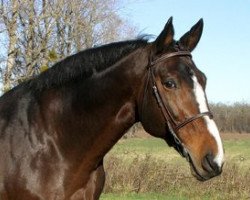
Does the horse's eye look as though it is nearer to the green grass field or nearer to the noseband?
the noseband

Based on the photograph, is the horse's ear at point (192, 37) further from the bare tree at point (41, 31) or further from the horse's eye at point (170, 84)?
the bare tree at point (41, 31)

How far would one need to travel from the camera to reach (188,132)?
12.2 ft

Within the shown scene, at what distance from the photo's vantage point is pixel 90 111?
429 cm

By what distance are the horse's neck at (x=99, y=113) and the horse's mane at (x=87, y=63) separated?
0.26ft

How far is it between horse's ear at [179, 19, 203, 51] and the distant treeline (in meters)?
62.7

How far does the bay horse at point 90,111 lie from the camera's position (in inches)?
151

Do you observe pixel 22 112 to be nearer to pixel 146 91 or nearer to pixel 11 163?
pixel 11 163

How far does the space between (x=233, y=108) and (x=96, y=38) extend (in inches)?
1838

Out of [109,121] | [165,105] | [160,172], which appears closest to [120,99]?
[109,121]

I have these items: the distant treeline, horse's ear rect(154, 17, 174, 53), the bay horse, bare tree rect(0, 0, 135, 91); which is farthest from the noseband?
the distant treeline

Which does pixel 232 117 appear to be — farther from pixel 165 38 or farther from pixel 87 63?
pixel 165 38

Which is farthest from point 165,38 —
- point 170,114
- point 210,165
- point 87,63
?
point 210,165

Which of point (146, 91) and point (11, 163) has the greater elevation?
point (146, 91)

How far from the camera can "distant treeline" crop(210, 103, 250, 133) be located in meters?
66.5
